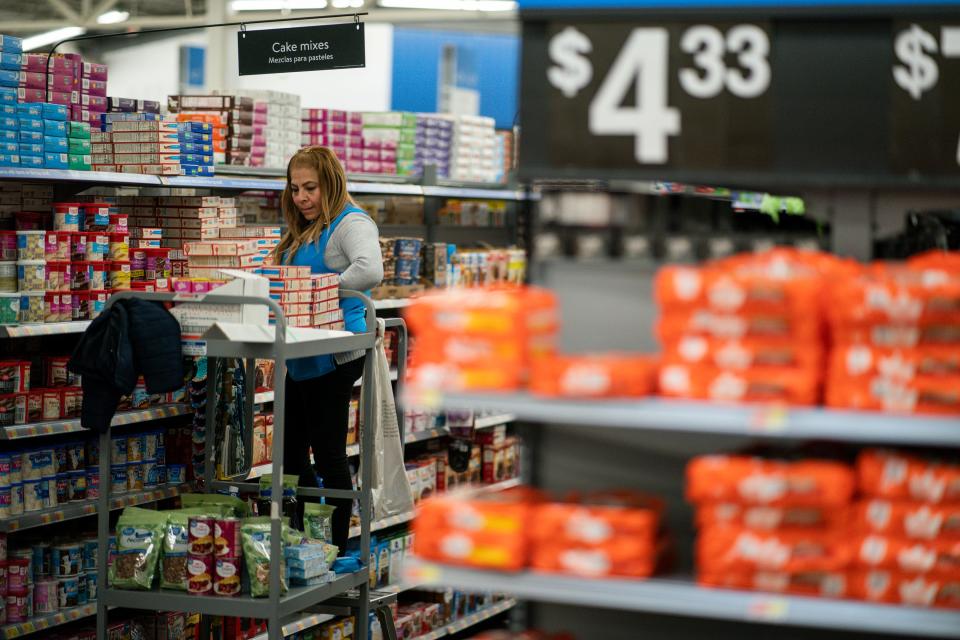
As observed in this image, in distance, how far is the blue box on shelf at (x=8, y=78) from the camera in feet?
17.6

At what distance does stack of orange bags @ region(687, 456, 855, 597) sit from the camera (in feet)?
9.26

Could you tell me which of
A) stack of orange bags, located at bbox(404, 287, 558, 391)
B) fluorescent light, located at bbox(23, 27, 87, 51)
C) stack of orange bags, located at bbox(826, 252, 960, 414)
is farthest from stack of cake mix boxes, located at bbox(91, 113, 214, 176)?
fluorescent light, located at bbox(23, 27, 87, 51)

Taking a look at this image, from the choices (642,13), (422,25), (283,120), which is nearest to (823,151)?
(642,13)

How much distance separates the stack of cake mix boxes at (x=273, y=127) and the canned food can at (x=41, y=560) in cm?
275

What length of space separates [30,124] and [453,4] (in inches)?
440

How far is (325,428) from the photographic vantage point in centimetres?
570

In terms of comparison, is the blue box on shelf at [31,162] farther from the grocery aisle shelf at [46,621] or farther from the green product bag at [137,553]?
the grocery aisle shelf at [46,621]

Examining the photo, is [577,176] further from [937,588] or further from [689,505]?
[937,588]

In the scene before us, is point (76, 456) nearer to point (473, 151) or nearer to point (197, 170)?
point (197, 170)

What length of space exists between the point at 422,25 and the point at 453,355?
1419 centimetres

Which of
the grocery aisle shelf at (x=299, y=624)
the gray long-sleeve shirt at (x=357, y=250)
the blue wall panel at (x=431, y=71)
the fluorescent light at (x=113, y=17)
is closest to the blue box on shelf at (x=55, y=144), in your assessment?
the gray long-sleeve shirt at (x=357, y=250)

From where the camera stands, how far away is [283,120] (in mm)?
7688

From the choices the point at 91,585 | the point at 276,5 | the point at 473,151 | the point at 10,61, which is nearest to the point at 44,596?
the point at 91,585

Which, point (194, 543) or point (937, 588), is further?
point (194, 543)
